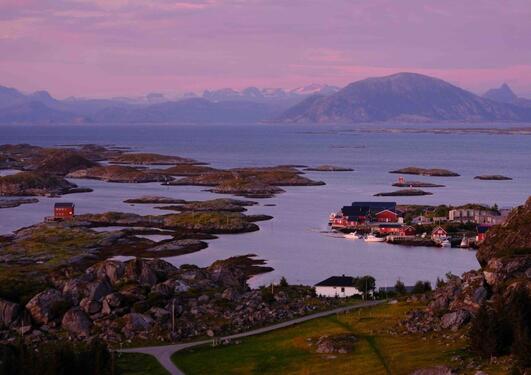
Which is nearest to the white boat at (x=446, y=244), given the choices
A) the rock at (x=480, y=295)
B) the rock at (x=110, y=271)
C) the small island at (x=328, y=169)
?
the rock at (x=110, y=271)

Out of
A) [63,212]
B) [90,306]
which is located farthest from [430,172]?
[90,306]

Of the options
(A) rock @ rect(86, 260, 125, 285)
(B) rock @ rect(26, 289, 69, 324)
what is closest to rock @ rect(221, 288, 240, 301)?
(A) rock @ rect(86, 260, 125, 285)

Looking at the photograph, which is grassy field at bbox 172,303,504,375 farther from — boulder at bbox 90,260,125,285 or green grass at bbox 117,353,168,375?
boulder at bbox 90,260,125,285

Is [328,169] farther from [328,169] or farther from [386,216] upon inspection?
[386,216]

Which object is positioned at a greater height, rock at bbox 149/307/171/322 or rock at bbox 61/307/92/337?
rock at bbox 149/307/171/322

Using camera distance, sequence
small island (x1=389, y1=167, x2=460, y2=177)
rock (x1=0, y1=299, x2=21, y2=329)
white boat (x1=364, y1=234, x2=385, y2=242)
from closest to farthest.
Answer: rock (x1=0, y1=299, x2=21, y2=329)
white boat (x1=364, y1=234, x2=385, y2=242)
small island (x1=389, y1=167, x2=460, y2=177)
